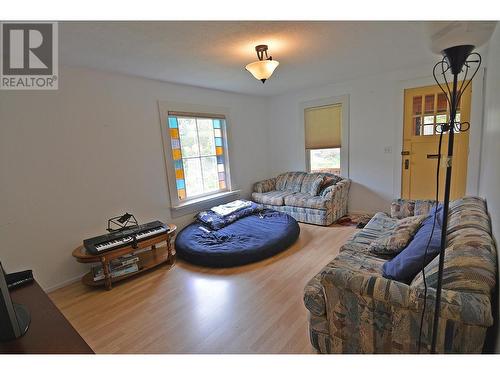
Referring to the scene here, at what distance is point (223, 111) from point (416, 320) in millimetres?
4017

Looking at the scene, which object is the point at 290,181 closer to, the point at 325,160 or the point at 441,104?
the point at 325,160

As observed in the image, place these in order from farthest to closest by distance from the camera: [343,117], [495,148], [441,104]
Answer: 1. [343,117]
2. [441,104]
3. [495,148]

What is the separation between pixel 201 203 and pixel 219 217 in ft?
1.73

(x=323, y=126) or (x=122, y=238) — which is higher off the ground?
(x=323, y=126)

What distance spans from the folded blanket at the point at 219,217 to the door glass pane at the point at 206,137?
108 centimetres

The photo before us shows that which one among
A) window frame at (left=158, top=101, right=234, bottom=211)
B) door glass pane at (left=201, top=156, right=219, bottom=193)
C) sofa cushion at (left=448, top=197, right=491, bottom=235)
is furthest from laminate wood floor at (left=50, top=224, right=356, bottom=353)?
door glass pane at (left=201, top=156, right=219, bottom=193)

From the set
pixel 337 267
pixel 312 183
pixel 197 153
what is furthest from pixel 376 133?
pixel 337 267

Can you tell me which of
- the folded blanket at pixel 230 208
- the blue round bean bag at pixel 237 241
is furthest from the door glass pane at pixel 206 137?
the blue round bean bag at pixel 237 241

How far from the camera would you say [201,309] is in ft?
7.14

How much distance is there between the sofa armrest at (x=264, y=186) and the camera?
16.3 feet

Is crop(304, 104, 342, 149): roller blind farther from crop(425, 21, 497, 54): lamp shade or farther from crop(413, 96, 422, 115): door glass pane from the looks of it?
crop(425, 21, 497, 54): lamp shade

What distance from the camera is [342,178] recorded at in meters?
4.57
